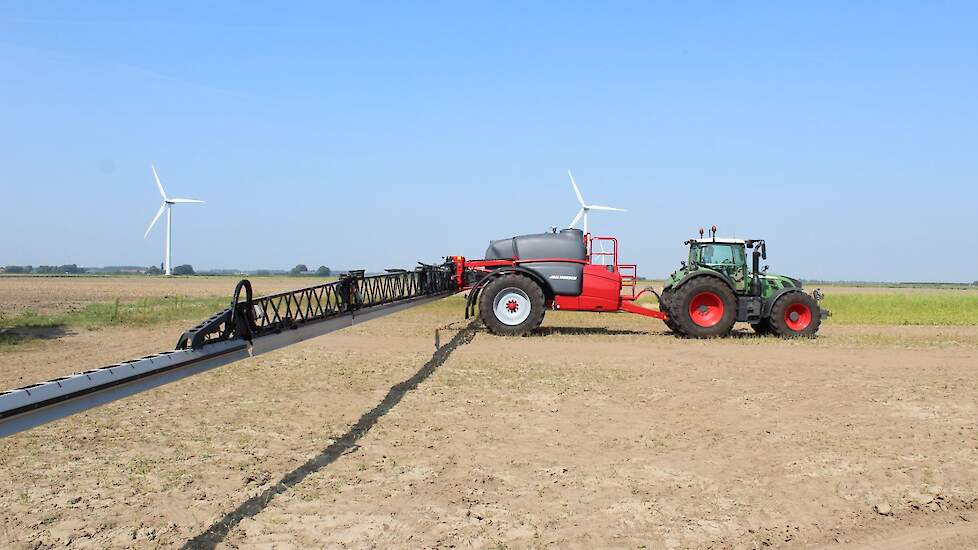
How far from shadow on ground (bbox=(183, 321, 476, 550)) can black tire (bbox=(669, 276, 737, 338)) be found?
290 inches

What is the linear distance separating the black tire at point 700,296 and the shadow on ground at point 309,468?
290 inches

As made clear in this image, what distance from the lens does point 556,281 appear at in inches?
713

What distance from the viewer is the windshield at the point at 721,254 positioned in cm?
1822

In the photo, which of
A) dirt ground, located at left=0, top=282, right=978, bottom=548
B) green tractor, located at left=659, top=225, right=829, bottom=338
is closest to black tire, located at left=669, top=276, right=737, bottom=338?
green tractor, located at left=659, top=225, right=829, bottom=338

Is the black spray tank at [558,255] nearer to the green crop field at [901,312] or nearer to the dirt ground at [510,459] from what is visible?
the dirt ground at [510,459]

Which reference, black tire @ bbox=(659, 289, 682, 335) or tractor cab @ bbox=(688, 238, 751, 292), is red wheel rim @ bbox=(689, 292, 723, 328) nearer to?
black tire @ bbox=(659, 289, 682, 335)

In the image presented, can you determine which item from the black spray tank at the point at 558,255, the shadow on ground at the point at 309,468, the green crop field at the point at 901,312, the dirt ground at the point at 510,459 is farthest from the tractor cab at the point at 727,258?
the green crop field at the point at 901,312

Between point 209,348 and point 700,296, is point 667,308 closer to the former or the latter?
point 700,296

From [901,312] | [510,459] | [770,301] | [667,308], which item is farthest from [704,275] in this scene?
[901,312]

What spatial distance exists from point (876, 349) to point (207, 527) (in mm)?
15200

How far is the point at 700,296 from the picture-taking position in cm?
1792

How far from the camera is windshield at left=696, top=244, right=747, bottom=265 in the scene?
1822cm

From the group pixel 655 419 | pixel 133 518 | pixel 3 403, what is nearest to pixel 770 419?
pixel 655 419

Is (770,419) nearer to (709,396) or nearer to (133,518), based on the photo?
(709,396)
